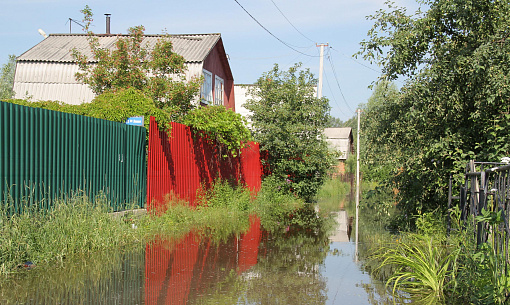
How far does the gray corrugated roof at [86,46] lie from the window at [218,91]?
218cm

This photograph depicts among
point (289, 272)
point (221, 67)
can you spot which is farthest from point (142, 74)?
point (289, 272)

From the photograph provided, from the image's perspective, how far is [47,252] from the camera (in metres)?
7.41

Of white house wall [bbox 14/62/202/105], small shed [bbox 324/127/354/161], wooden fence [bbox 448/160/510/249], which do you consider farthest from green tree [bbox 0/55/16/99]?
small shed [bbox 324/127/354/161]

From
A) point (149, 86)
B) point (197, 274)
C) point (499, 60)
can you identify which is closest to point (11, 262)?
point (197, 274)

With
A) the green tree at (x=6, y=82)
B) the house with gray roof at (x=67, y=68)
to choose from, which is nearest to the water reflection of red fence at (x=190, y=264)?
the house with gray roof at (x=67, y=68)

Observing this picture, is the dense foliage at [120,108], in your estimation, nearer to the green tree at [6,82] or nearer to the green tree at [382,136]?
the green tree at [382,136]

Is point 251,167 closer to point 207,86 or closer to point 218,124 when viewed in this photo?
point 207,86

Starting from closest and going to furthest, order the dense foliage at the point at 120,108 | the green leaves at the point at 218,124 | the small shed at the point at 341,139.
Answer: the dense foliage at the point at 120,108 < the green leaves at the point at 218,124 < the small shed at the point at 341,139

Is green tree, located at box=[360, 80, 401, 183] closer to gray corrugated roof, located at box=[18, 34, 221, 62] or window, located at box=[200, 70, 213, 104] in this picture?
gray corrugated roof, located at box=[18, 34, 221, 62]

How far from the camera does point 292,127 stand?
2092 centimetres

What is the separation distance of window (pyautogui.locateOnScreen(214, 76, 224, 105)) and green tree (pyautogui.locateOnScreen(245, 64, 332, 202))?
4.37 m

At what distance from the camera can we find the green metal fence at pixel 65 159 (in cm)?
764

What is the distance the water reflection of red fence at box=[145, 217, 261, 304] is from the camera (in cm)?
618

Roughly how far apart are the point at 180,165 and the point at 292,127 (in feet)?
27.1
